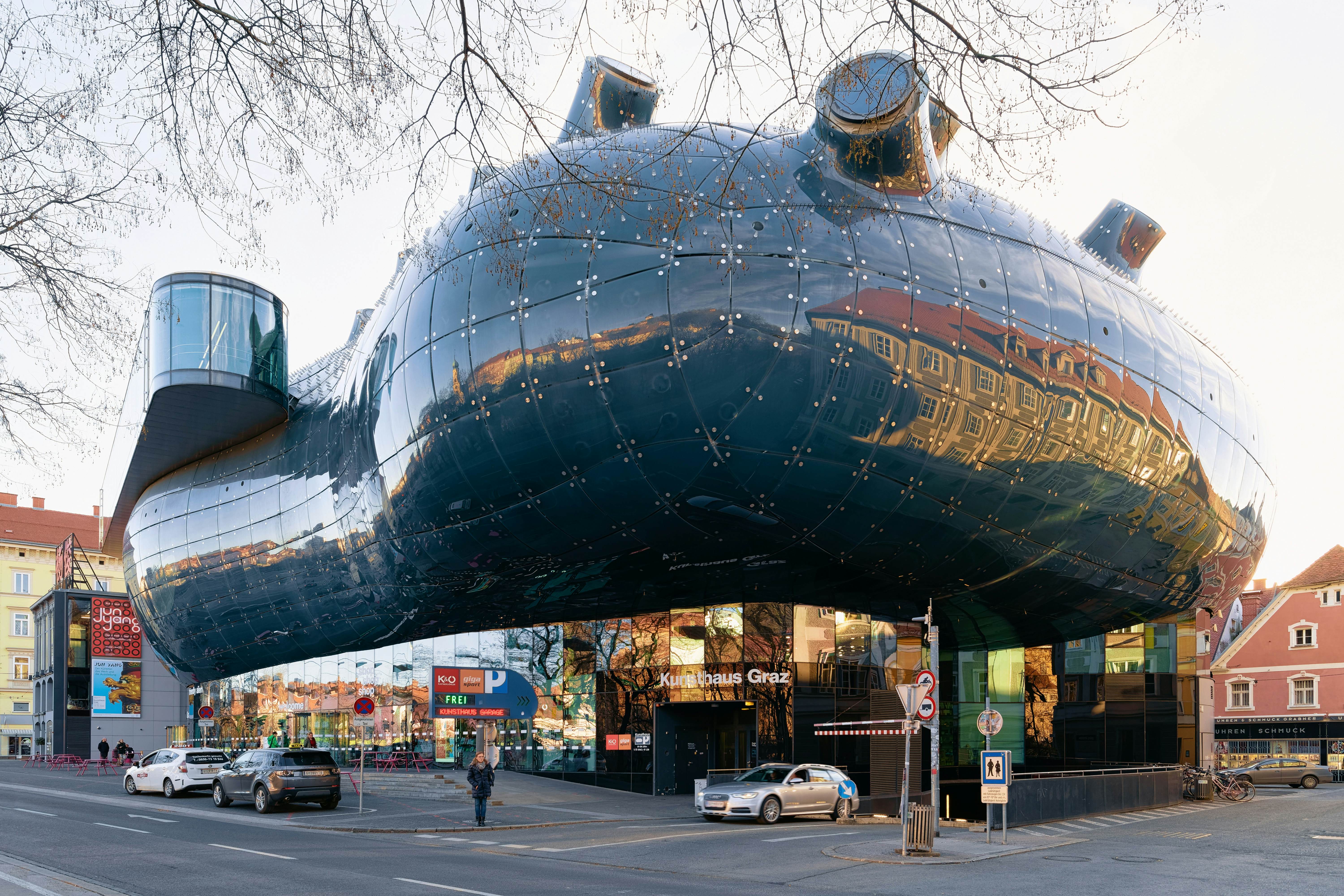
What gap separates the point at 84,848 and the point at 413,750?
1733cm

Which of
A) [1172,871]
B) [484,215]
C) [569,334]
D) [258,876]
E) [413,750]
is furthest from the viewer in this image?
[413,750]

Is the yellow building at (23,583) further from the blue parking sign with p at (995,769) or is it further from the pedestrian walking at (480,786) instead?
the blue parking sign with p at (995,769)

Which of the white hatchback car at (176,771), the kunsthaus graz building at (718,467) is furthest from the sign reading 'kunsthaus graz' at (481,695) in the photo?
the white hatchback car at (176,771)

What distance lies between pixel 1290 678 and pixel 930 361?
45238 mm

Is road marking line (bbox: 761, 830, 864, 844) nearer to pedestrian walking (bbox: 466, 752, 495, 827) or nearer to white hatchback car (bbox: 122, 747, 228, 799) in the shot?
pedestrian walking (bbox: 466, 752, 495, 827)

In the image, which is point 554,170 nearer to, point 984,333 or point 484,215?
point 484,215

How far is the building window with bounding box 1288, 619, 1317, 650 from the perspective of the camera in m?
53.6

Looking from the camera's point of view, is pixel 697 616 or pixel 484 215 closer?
pixel 484 215

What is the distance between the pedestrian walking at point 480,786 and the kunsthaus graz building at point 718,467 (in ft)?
13.0

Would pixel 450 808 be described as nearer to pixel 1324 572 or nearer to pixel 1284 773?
pixel 1284 773

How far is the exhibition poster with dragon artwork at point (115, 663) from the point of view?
48.7 metres

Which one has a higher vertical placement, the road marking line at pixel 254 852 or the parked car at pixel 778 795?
the road marking line at pixel 254 852

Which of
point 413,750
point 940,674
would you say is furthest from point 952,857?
point 413,750

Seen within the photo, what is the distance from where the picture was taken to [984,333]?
64.6 feet
